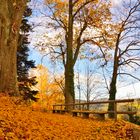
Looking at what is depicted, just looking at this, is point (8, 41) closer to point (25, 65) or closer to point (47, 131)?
point (47, 131)

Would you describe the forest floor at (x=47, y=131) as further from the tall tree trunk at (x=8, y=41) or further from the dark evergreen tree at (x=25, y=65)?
the dark evergreen tree at (x=25, y=65)

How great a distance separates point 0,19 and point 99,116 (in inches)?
270

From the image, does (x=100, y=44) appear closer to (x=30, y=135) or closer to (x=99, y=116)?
(x=99, y=116)

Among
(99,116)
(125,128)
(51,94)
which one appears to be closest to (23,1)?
(99,116)

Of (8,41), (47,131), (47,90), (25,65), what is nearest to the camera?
(47,131)

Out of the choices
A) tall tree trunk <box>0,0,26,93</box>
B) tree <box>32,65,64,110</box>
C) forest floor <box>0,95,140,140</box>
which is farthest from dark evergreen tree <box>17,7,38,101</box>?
tree <box>32,65,64,110</box>

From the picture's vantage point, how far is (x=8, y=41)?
17.4 meters

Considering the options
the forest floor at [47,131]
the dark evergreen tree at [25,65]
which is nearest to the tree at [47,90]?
the dark evergreen tree at [25,65]

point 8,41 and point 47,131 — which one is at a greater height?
point 8,41

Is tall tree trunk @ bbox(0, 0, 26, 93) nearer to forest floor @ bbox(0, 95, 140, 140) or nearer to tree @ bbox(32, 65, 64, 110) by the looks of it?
forest floor @ bbox(0, 95, 140, 140)

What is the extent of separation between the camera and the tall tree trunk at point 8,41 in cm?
1669

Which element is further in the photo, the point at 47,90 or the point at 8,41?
the point at 47,90

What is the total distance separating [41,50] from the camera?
35188 millimetres

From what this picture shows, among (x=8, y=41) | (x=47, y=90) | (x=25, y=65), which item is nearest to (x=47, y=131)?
(x=8, y=41)
